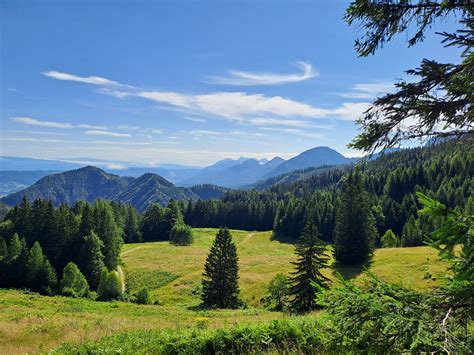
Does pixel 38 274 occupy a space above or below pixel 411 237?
below

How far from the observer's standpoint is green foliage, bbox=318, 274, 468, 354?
15.0ft

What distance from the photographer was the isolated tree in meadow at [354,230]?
188 ft

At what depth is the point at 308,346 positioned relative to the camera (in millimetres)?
8602

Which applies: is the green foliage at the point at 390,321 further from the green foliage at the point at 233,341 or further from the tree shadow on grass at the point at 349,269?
the tree shadow on grass at the point at 349,269

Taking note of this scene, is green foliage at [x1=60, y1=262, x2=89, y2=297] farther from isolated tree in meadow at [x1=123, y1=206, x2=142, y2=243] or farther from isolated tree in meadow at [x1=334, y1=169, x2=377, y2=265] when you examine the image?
isolated tree in meadow at [x1=123, y1=206, x2=142, y2=243]

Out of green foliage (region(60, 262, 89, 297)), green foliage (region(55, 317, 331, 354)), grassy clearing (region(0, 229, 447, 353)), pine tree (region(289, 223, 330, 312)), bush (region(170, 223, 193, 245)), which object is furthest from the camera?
bush (region(170, 223, 193, 245))

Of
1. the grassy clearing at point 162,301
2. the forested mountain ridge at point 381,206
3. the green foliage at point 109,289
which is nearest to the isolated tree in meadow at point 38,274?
the grassy clearing at point 162,301

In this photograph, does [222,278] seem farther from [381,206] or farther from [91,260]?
[381,206]

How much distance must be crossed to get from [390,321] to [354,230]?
5721 centimetres

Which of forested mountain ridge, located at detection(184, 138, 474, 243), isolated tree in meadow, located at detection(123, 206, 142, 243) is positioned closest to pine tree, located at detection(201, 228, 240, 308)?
forested mountain ridge, located at detection(184, 138, 474, 243)

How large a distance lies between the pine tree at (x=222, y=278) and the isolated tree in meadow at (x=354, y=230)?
22134 mm

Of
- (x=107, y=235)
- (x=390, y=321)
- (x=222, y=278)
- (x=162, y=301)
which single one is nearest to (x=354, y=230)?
(x=222, y=278)

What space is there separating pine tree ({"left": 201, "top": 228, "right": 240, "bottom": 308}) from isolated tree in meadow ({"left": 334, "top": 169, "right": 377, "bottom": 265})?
72.6ft

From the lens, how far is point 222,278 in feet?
150
